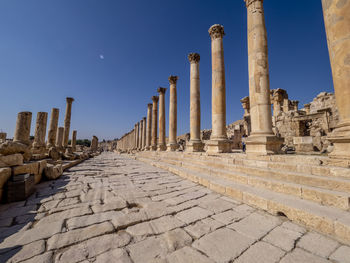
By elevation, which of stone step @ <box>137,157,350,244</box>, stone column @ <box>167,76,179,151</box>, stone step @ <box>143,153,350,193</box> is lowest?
stone step @ <box>137,157,350,244</box>

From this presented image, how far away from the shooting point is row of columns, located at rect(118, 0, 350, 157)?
357cm

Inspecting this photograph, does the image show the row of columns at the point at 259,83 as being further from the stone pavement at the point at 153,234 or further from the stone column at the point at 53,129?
the stone column at the point at 53,129

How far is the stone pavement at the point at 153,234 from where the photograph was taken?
5.74ft

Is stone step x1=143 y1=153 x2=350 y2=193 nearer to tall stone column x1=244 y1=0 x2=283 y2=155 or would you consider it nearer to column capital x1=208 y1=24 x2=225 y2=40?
tall stone column x1=244 y1=0 x2=283 y2=155

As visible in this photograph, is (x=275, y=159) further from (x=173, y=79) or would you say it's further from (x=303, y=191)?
(x=173, y=79)

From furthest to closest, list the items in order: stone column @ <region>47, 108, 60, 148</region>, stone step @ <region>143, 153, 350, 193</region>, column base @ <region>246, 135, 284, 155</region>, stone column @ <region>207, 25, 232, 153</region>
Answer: stone column @ <region>47, 108, 60, 148</region>
stone column @ <region>207, 25, 232, 153</region>
column base @ <region>246, 135, 284, 155</region>
stone step @ <region>143, 153, 350, 193</region>

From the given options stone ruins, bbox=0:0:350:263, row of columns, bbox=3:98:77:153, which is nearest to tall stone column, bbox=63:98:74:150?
row of columns, bbox=3:98:77:153

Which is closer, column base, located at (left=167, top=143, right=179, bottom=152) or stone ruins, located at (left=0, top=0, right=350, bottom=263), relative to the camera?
stone ruins, located at (left=0, top=0, right=350, bottom=263)

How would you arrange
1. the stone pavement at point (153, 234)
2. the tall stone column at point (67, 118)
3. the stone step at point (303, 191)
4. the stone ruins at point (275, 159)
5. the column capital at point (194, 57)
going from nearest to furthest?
the stone pavement at point (153, 234) → the stone step at point (303, 191) → the stone ruins at point (275, 159) → the column capital at point (194, 57) → the tall stone column at point (67, 118)

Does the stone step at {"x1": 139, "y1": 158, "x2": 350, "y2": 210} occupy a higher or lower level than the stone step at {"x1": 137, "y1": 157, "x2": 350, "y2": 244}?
higher

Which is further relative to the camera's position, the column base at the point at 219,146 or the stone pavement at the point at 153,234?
the column base at the point at 219,146

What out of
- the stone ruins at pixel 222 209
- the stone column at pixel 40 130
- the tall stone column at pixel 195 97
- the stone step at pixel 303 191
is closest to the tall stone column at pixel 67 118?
the stone column at pixel 40 130

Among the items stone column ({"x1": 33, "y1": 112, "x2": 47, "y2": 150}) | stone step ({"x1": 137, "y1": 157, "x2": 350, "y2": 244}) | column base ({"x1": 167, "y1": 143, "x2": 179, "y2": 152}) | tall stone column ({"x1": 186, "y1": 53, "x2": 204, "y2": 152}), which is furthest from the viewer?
column base ({"x1": 167, "y1": 143, "x2": 179, "y2": 152})

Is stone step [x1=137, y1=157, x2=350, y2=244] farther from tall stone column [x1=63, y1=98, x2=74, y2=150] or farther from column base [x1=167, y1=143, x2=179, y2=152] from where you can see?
tall stone column [x1=63, y1=98, x2=74, y2=150]
